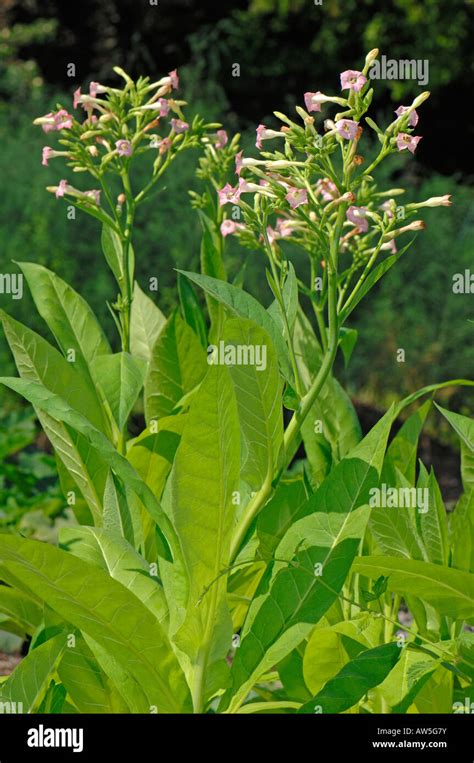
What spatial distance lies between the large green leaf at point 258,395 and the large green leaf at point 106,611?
35 cm

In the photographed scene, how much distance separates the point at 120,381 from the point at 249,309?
0.57 m

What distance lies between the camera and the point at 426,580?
189cm

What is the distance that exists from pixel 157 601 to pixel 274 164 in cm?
89

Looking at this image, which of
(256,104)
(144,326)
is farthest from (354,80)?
Answer: (256,104)

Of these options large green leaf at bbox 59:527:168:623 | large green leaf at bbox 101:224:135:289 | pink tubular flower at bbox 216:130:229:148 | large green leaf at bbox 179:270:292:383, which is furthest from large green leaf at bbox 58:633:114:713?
pink tubular flower at bbox 216:130:229:148

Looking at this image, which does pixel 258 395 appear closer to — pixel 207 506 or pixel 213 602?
pixel 207 506

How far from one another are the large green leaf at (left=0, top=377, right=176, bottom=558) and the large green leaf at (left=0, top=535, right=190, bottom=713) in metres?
0.14

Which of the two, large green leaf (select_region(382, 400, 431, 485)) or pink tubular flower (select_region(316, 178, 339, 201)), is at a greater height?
pink tubular flower (select_region(316, 178, 339, 201))

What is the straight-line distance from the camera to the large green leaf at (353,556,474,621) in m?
1.87

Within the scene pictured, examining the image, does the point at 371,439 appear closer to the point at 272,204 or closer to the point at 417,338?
the point at 272,204

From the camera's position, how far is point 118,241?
2498mm

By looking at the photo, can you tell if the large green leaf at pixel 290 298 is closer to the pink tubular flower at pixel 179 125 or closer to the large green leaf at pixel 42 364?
the large green leaf at pixel 42 364

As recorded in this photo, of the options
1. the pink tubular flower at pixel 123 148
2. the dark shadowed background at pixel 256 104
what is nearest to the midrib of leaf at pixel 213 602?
the pink tubular flower at pixel 123 148

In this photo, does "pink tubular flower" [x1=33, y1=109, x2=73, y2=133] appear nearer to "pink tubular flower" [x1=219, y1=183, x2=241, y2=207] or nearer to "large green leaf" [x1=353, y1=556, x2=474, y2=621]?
"pink tubular flower" [x1=219, y1=183, x2=241, y2=207]
